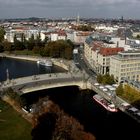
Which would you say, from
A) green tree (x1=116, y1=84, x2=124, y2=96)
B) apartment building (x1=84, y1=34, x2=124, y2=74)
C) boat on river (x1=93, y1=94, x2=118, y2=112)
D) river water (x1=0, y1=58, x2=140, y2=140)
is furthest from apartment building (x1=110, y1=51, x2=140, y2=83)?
boat on river (x1=93, y1=94, x2=118, y2=112)

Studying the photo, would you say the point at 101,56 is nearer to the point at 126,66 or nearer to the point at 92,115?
the point at 126,66

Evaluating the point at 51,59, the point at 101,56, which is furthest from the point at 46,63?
the point at 101,56

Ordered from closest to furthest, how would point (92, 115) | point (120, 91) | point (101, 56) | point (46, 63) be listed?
point (92, 115) < point (120, 91) < point (101, 56) < point (46, 63)

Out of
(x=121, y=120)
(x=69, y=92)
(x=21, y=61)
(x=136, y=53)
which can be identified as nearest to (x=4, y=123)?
(x=121, y=120)

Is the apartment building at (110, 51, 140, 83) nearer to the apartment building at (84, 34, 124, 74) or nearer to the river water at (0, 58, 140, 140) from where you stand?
the apartment building at (84, 34, 124, 74)

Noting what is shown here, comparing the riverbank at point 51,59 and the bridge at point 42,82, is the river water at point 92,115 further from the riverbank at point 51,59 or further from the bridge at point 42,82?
the riverbank at point 51,59

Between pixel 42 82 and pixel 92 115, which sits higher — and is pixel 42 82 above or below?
above

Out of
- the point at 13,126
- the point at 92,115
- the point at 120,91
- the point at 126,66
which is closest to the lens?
the point at 13,126
